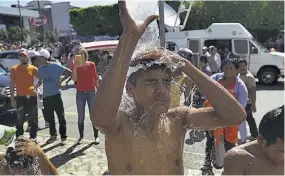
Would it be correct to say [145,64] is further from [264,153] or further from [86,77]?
[86,77]

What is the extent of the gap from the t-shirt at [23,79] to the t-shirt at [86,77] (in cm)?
77

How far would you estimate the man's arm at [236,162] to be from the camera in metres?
2.11

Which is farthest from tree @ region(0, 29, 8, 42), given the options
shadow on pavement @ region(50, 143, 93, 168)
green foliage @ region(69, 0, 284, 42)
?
shadow on pavement @ region(50, 143, 93, 168)

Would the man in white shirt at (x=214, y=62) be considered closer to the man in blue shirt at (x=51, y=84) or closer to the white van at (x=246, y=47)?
the white van at (x=246, y=47)

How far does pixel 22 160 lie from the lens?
289 cm

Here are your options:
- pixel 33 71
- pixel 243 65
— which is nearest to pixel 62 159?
pixel 33 71

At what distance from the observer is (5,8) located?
40.3 m

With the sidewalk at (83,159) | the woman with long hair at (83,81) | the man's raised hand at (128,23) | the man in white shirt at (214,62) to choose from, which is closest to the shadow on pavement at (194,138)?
the sidewalk at (83,159)

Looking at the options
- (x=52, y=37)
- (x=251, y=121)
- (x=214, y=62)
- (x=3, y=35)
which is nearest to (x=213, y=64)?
(x=214, y=62)

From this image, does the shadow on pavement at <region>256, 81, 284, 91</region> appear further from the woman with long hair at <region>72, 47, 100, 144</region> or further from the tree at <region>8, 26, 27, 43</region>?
the tree at <region>8, 26, 27, 43</region>

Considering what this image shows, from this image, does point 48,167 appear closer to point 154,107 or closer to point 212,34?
point 154,107

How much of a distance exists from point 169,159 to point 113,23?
83.6ft

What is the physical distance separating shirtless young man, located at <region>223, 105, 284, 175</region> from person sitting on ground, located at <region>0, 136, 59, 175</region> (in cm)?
151

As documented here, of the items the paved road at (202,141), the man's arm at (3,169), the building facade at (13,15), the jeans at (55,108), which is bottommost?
the paved road at (202,141)
